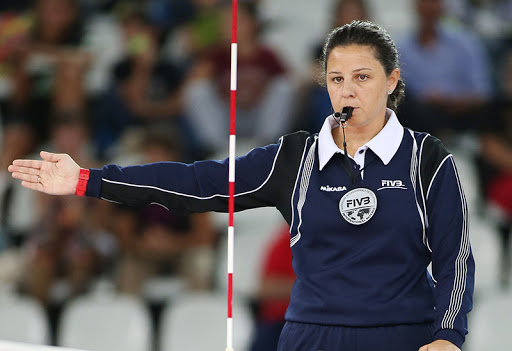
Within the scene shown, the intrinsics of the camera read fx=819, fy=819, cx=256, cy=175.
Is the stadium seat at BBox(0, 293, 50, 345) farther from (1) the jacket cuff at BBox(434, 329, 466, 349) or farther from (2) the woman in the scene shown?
(1) the jacket cuff at BBox(434, 329, 466, 349)

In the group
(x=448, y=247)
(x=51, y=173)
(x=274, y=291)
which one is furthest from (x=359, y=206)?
(x=274, y=291)

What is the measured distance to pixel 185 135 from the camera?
478 centimetres

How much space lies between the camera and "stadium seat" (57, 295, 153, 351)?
4.18 m

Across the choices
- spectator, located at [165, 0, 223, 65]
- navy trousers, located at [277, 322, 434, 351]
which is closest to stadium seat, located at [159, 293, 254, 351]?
spectator, located at [165, 0, 223, 65]

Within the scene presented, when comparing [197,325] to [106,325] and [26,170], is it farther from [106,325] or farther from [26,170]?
[26,170]

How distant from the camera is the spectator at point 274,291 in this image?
3643 mm

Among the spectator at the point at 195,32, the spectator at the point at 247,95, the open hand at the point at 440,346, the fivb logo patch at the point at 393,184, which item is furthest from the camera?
the spectator at the point at 195,32

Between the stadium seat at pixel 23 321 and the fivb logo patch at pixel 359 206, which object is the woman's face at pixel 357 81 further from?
the stadium seat at pixel 23 321

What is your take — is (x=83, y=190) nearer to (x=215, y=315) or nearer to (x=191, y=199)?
(x=191, y=199)

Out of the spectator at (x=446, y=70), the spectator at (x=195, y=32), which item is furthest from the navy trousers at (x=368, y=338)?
the spectator at (x=195, y=32)

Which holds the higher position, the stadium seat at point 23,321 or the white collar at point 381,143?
the white collar at point 381,143

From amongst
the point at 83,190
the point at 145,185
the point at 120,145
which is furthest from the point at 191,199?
the point at 120,145

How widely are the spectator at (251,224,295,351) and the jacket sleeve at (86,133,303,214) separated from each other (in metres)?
1.74

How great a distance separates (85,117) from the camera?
5.11 meters
